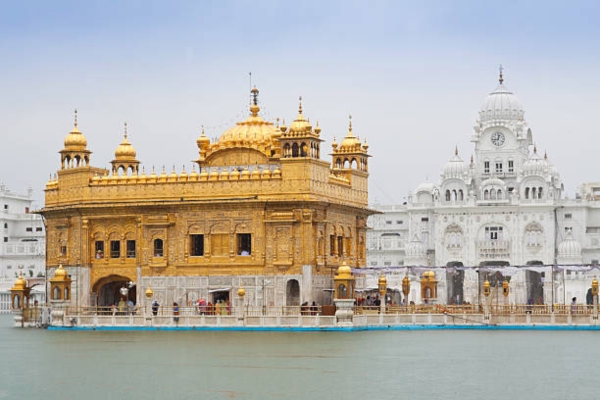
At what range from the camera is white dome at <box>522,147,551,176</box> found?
90.5 m

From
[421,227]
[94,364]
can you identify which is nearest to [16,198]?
[421,227]

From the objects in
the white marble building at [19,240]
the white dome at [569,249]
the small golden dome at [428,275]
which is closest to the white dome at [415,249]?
the white dome at [569,249]

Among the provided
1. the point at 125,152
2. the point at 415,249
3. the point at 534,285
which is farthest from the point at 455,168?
the point at 125,152

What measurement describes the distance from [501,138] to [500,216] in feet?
23.1

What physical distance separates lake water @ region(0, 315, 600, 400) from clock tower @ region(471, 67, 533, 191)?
52393 mm

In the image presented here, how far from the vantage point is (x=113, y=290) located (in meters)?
52.1

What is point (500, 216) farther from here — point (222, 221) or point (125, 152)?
point (222, 221)

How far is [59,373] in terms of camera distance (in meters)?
30.6

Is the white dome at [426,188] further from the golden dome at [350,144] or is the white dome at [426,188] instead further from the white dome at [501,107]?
the golden dome at [350,144]

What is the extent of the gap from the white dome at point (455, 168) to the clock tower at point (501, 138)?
69.4 inches

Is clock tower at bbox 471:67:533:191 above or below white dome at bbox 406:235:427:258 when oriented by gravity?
above

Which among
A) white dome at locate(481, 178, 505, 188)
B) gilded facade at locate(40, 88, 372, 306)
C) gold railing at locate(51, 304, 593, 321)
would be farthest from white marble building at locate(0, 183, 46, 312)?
gold railing at locate(51, 304, 593, 321)

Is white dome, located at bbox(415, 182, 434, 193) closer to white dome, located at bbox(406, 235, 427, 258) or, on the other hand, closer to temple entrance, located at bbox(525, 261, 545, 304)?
white dome, located at bbox(406, 235, 427, 258)

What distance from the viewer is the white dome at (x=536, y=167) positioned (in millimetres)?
90500
